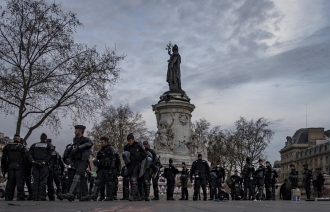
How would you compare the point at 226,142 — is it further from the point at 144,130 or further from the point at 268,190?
the point at 268,190

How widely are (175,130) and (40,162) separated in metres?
21.7

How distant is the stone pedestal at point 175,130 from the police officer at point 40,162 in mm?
20031

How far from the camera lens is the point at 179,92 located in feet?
119

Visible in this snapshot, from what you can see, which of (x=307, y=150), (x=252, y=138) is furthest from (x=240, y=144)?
(x=307, y=150)

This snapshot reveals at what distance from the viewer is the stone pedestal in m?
33.4

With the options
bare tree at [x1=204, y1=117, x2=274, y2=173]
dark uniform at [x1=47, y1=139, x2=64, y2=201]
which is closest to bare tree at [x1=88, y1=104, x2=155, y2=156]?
bare tree at [x1=204, y1=117, x2=274, y2=173]

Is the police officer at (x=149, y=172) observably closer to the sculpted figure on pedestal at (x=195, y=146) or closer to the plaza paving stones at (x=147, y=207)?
the plaza paving stones at (x=147, y=207)

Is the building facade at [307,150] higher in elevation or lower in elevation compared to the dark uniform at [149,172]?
higher

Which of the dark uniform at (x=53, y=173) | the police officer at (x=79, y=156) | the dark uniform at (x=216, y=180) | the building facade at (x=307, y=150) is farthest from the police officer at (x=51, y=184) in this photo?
the building facade at (x=307, y=150)

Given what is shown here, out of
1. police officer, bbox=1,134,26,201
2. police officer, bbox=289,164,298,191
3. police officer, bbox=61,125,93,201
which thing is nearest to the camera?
police officer, bbox=61,125,93,201

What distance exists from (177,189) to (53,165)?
13.8 meters

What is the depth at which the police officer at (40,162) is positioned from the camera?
13016mm

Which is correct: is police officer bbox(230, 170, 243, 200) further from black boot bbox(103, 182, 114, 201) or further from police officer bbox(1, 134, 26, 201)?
police officer bbox(1, 134, 26, 201)

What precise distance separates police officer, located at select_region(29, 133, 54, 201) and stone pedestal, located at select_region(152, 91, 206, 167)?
2003cm
